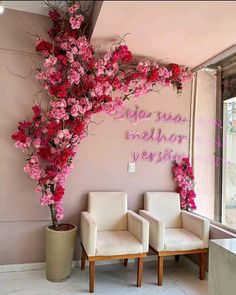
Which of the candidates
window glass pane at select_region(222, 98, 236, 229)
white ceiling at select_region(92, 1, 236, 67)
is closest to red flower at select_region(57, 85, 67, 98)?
white ceiling at select_region(92, 1, 236, 67)

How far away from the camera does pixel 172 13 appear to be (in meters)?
Result: 1.92

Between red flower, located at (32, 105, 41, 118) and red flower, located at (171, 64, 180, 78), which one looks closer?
red flower, located at (32, 105, 41, 118)

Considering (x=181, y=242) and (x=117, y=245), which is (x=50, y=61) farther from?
(x=181, y=242)

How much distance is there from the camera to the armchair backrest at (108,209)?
277 centimetres

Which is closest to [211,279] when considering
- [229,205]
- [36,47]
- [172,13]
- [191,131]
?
[229,205]

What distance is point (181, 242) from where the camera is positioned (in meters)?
2.53

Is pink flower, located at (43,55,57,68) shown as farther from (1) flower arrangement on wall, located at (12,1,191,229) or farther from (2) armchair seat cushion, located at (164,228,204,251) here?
(2) armchair seat cushion, located at (164,228,204,251)

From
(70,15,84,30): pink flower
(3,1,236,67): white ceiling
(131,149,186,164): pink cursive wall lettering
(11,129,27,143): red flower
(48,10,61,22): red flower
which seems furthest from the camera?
(131,149,186,164): pink cursive wall lettering

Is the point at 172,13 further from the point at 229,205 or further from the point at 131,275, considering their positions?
the point at 131,275

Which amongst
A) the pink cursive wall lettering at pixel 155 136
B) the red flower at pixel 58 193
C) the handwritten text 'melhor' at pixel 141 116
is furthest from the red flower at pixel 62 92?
the pink cursive wall lettering at pixel 155 136

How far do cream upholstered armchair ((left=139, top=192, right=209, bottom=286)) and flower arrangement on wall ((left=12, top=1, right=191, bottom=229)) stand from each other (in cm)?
99

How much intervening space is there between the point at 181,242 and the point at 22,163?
1807 mm

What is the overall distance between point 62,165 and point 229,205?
2.00 meters

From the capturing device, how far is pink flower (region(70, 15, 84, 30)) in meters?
2.16
